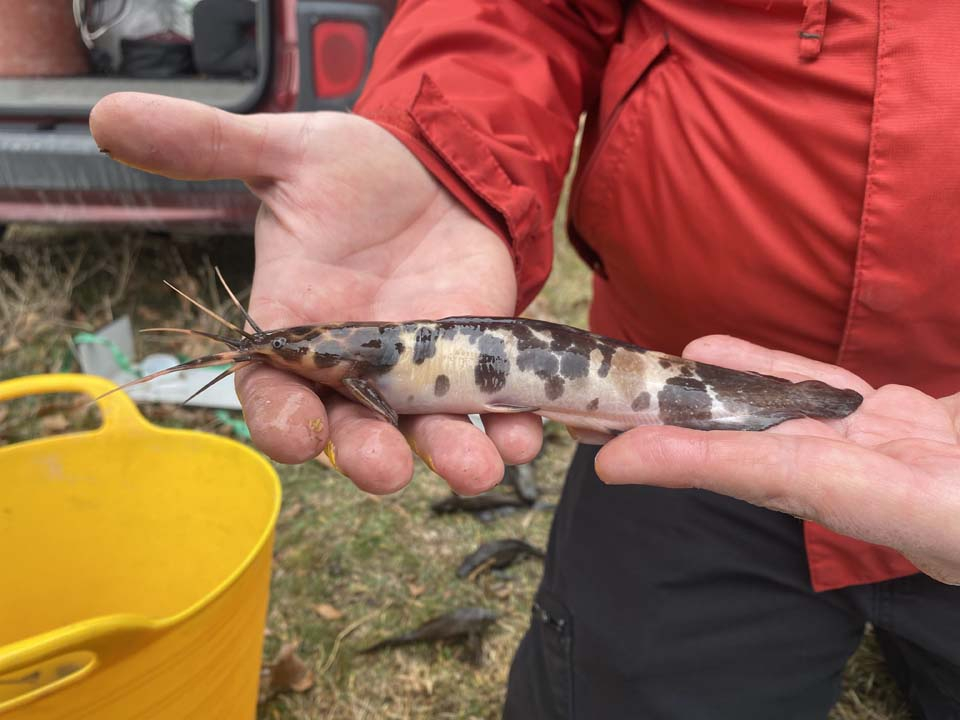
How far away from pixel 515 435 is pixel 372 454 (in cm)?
51


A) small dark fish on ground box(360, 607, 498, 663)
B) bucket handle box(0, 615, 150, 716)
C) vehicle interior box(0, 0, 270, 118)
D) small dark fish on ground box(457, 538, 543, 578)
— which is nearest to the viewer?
bucket handle box(0, 615, 150, 716)

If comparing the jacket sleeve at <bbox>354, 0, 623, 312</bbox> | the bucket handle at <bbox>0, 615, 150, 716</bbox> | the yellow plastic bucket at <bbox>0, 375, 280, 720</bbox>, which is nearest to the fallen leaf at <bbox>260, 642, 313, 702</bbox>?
the yellow plastic bucket at <bbox>0, 375, 280, 720</bbox>

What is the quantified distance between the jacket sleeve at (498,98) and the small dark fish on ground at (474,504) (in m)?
1.43

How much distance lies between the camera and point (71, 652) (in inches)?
58.6

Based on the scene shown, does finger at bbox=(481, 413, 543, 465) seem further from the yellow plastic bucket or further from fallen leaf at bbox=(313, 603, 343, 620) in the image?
fallen leaf at bbox=(313, 603, 343, 620)

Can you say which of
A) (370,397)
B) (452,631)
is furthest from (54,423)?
(370,397)

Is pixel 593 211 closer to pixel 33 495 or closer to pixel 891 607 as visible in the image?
pixel 891 607

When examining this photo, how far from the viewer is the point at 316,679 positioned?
114 inches

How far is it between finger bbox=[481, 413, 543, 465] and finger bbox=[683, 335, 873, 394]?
63cm

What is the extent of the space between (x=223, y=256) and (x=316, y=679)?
4.18m

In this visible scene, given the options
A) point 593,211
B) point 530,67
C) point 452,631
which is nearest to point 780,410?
point 593,211

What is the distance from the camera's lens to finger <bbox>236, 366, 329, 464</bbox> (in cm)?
166

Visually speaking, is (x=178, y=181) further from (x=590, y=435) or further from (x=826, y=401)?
(x=826, y=401)

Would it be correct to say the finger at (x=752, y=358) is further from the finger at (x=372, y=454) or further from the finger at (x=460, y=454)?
the finger at (x=372, y=454)
